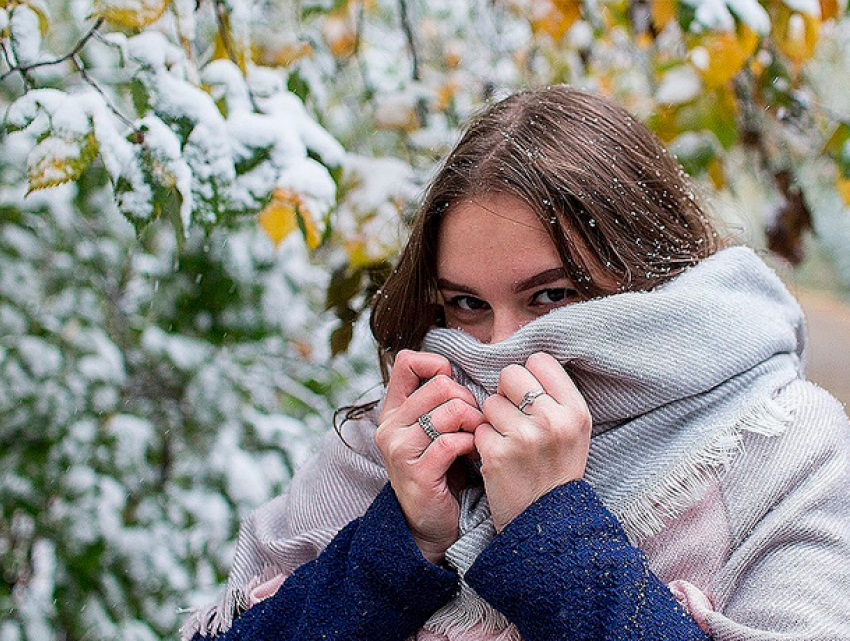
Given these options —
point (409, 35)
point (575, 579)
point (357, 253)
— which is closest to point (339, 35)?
point (409, 35)

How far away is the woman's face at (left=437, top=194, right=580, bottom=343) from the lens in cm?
130

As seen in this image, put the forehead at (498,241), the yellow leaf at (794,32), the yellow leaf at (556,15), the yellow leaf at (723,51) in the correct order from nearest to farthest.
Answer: the forehead at (498,241) < the yellow leaf at (723,51) < the yellow leaf at (794,32) < the yellow leaf at (556,15)

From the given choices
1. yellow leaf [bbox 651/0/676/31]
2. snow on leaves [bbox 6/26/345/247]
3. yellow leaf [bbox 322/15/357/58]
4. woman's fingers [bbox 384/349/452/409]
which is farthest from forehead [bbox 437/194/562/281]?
yellow leaf [bbox 322/15/357/58]

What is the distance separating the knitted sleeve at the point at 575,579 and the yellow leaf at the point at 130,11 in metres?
0.90

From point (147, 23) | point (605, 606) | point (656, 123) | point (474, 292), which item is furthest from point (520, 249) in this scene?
point (656, 123)

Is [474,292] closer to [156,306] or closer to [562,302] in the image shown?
[562,302]

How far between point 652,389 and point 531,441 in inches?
8.3

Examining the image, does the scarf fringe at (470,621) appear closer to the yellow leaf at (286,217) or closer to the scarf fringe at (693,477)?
the scarf fringe at (693,477)

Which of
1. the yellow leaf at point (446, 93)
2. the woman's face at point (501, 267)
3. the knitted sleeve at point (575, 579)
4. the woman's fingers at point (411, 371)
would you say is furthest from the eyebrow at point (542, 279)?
the yellow leaf at point (446, 93)

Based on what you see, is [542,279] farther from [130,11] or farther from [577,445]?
[130,11]

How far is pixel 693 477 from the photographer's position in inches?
46.4

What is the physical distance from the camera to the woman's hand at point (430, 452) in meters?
1.21

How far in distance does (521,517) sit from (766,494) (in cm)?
33

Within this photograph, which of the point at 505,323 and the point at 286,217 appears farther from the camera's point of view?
the point at 286,217
